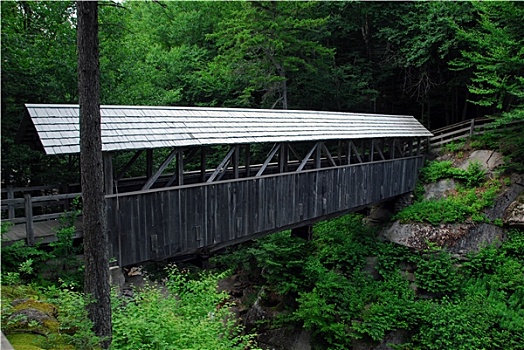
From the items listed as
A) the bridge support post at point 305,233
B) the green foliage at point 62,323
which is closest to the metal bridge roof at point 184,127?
the green foliage at point 62,323

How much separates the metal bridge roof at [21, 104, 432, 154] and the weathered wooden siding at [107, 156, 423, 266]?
3.30ft

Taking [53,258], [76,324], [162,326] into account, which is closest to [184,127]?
[53,258]

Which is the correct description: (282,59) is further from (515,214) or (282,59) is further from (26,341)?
(26,341)

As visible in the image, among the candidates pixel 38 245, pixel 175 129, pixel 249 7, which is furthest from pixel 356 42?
pixel 38 245

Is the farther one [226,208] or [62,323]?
[226,208]

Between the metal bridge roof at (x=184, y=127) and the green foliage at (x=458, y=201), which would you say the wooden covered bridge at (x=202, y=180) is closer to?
the metal bridge roof at (x=184, y=127)

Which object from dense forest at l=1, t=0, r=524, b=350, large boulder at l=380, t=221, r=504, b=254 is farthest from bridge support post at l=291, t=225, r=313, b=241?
large boulder at l=380, t=221, r=504, b=254

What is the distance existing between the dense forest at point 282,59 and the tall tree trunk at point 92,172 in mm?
1228

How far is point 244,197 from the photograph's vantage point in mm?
9375

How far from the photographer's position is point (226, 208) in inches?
353

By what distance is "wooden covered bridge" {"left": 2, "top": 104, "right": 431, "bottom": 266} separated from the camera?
6.96 metres

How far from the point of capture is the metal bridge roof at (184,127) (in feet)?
21.4

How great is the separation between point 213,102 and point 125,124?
49.0 feet

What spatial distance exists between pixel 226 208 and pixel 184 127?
6.91 feet
